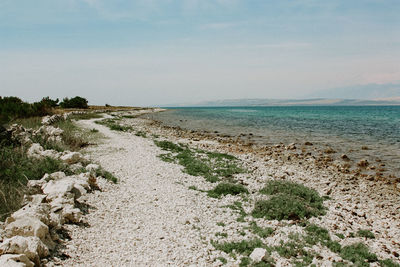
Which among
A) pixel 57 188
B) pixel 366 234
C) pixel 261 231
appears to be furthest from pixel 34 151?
pixel 366 234

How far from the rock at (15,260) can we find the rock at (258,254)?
463 centimetres

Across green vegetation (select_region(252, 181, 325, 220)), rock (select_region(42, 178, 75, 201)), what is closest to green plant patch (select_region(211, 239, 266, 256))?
green vegetation (select_region(252, 181, 325, 220))

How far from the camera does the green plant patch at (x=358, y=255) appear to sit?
6.48 meters

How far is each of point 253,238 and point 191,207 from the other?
2658 millimetres

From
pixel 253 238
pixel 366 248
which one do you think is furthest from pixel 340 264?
pixel 253 238

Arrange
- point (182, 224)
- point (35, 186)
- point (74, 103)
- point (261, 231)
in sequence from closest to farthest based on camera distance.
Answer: point (261, 231) < point (182, 224) < point (35, 186) < point (74, 103)

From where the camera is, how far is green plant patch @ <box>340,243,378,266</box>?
21.3 ft

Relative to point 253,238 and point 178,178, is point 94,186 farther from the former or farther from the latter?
point 253,238

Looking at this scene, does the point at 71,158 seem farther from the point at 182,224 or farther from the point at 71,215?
the point at 182,224

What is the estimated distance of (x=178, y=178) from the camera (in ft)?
42.2

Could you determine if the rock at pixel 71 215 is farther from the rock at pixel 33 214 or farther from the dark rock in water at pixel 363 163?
the dark rock in water at pixel 363 163

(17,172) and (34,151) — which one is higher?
(34,151)

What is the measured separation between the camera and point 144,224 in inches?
315

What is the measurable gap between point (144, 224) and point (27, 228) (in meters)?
3.02
